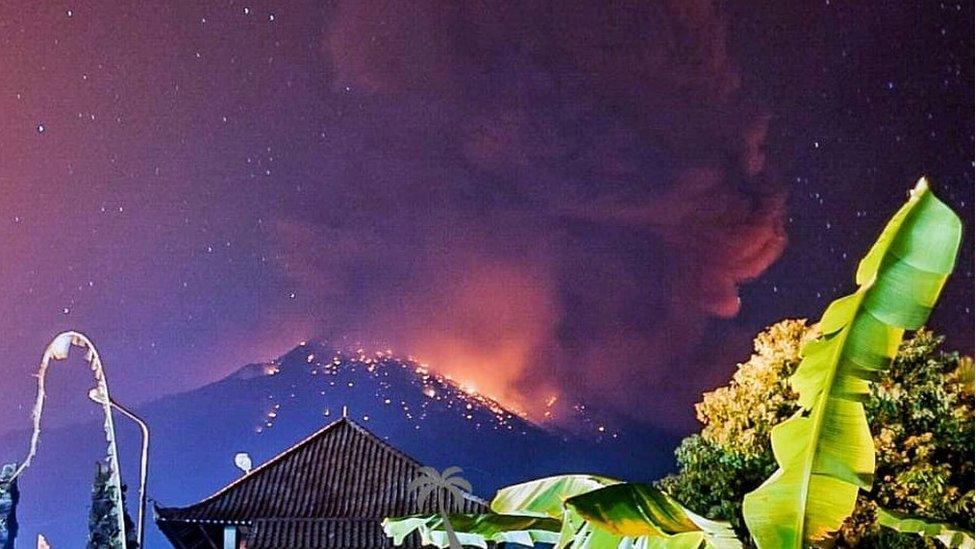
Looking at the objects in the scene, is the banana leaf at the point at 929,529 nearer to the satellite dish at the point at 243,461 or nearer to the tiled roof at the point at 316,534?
the tiled roof at the point at 316,534

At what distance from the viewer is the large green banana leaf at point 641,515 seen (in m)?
0.97

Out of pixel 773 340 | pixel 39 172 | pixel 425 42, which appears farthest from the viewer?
pixel 773 340

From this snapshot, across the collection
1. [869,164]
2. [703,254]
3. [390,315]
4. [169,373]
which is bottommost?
[169,373]

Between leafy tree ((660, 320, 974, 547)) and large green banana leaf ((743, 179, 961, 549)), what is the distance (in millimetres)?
1883

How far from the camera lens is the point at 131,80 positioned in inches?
103

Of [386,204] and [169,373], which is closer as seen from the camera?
[169,373]

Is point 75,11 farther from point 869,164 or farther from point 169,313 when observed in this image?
Answer: point 869,164

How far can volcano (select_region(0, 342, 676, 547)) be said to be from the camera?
2516 mm

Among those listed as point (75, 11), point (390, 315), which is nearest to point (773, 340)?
point (390, 315)

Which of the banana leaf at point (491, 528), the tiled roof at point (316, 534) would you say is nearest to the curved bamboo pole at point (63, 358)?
the tiled roof at point (316, 534)

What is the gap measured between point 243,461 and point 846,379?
1.98 metres

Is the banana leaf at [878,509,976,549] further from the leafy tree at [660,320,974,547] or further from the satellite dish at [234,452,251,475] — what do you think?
the satellite dish at [234,452,251,475]

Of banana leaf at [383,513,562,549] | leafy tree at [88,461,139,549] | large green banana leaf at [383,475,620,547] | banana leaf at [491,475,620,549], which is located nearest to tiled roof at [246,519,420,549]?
leafy tree at [88,461,139,549]

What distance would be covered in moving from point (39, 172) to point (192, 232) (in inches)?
14.7
